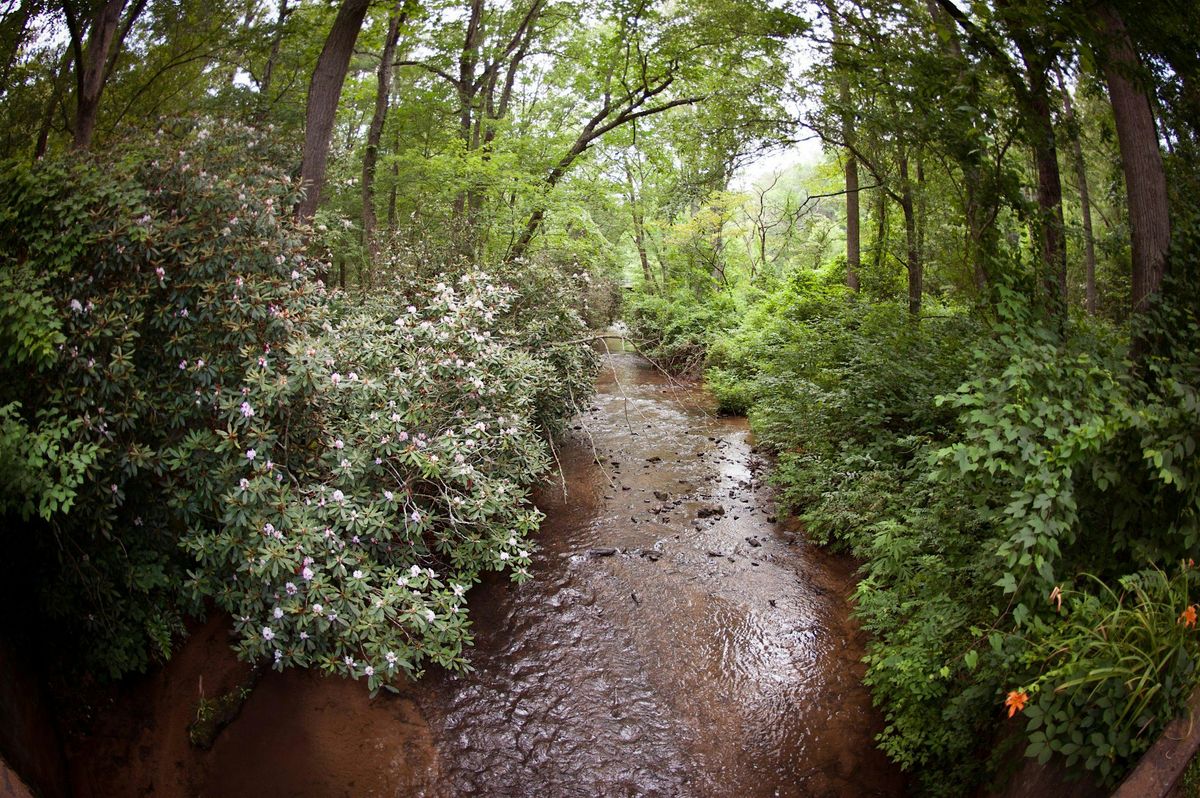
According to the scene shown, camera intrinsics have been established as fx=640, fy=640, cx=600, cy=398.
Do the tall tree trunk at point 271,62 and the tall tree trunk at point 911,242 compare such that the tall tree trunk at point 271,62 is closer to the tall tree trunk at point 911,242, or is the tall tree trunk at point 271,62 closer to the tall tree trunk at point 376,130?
the tall tree trunk at point 376,130

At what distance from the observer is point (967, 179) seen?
5117 millimetres

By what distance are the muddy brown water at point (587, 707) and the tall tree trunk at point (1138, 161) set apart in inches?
141

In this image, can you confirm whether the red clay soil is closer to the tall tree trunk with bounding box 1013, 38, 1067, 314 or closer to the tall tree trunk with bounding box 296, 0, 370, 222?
the tall tree trunk with bounding box 296, 0, 370, 222

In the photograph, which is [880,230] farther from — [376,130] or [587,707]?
[587,707]

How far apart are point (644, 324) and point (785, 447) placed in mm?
10951

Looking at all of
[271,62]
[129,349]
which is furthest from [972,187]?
[271,62]

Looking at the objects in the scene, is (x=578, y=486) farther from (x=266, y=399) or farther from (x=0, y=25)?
(x=0, y=25)

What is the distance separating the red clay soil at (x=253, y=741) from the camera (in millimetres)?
4156

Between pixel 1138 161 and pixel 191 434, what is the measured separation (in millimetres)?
6681

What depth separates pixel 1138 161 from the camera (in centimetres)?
443

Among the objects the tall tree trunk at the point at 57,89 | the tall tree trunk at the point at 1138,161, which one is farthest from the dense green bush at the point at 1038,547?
the tall tree trunk at the point at 57,89

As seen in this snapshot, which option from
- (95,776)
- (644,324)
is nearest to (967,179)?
(95,776)

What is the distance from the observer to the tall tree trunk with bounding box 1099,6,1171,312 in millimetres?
4328

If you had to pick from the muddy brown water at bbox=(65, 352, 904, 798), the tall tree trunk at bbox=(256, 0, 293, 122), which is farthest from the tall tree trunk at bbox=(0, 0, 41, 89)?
the muddy brown water at bbox=(65, 352, 904, 798)
